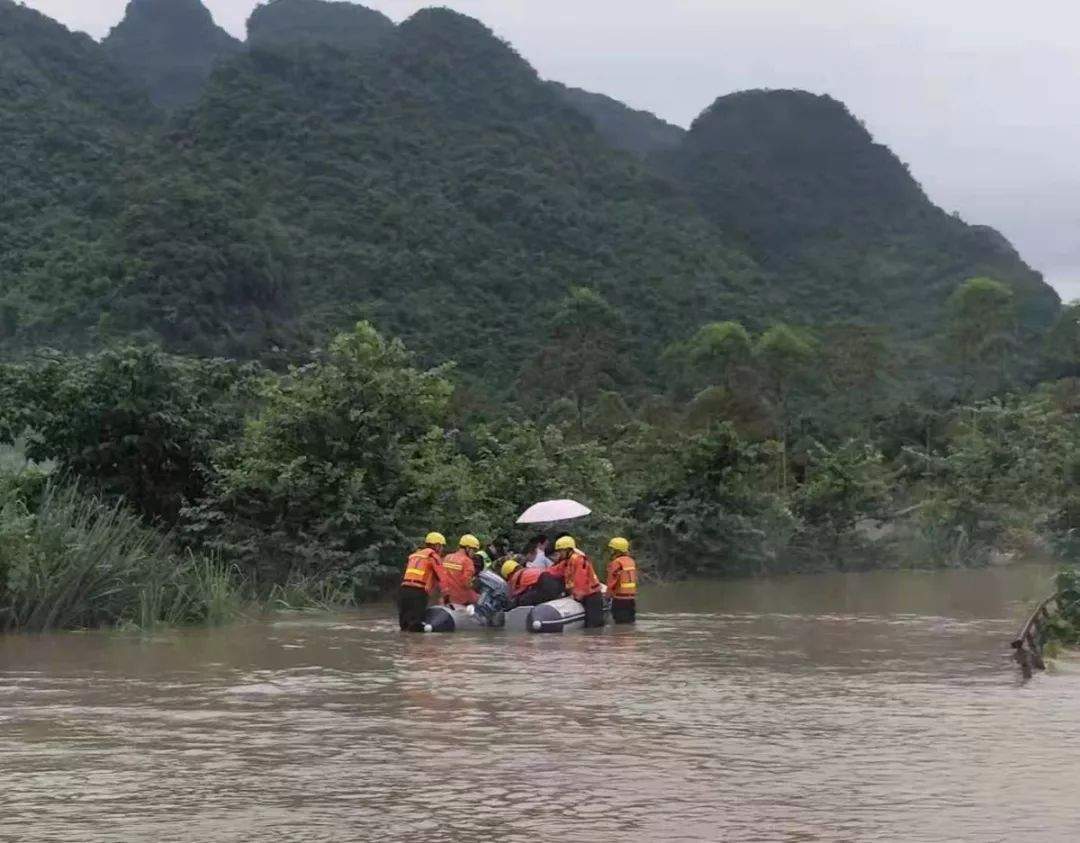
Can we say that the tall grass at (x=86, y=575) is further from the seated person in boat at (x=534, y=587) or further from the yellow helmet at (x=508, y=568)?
the seated person in boat at (x=534, y=587)

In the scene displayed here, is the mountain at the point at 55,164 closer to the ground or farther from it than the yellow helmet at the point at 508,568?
farther from it

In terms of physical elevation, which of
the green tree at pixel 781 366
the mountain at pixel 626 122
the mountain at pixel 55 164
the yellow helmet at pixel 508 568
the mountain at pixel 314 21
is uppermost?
the mountain at pixel 314 21

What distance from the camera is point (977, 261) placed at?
81250mm

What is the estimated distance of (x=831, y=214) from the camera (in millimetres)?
88250

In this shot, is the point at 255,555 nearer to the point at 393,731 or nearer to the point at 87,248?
the point at 393,731

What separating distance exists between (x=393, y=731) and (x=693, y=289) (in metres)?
57.1

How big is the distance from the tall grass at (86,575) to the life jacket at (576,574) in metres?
4.12

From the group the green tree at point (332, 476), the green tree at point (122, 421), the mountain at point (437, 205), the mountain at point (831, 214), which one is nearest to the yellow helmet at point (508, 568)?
the green tree at point (332, 476)

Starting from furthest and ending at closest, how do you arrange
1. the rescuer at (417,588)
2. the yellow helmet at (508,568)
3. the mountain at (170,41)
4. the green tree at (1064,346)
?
the mountain at (170,41)
the green tree at (1064,346)
the yellow helmet at (508,568)
the rescuer at (417,588)

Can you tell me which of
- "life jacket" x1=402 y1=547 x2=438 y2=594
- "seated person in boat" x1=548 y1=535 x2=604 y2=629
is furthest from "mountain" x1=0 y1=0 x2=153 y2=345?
"seated person in boat" x1=548 y1=535 x2=604 y2=629

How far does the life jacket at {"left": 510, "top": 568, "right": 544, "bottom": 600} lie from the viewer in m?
19.7

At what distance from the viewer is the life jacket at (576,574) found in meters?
19.9

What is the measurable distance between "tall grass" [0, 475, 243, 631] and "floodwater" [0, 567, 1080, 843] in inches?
17.5

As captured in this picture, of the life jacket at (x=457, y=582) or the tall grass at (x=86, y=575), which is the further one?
the life jacket at (x=457, y=582)
